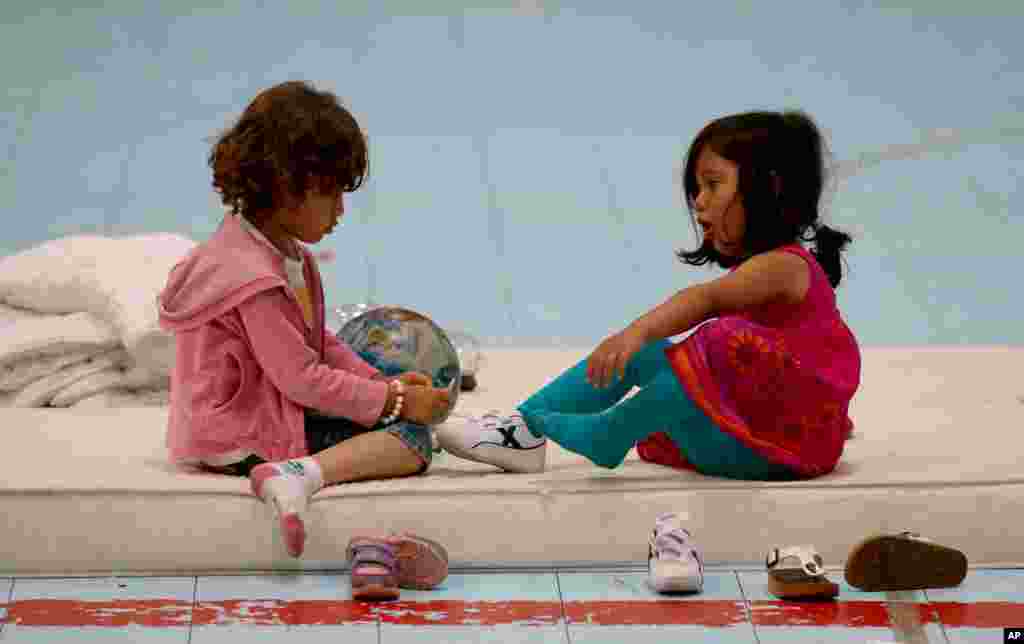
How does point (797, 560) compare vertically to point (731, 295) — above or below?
below

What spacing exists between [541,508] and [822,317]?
61 cm

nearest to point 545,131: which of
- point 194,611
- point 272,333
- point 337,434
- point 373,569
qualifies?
point 337,434

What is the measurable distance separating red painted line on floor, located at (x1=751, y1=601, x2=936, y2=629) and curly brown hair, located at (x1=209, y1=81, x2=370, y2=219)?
104 cm

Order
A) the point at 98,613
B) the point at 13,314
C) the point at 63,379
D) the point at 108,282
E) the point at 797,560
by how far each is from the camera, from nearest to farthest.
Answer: the point at 98,613 → the point at 797,560 → the point at 63,379 → the point at 108,282 → the point at 13,314

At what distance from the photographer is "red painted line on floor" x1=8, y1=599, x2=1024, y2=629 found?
2.92 m

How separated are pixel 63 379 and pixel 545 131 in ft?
11.9

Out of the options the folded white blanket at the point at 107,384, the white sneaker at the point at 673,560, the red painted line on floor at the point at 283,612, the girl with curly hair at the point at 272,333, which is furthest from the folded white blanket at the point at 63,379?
the white sneaker at the point at 673,560

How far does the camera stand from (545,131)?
285 inches

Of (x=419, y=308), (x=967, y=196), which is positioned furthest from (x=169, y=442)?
(x=967, y=196)

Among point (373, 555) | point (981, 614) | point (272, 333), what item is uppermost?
point (272, 333)

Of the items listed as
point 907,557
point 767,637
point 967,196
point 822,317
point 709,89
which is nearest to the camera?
point 767,637

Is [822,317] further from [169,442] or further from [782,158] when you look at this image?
[169,442]

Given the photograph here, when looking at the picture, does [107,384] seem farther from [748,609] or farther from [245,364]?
[748,609]

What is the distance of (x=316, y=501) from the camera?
3150 millimetres
